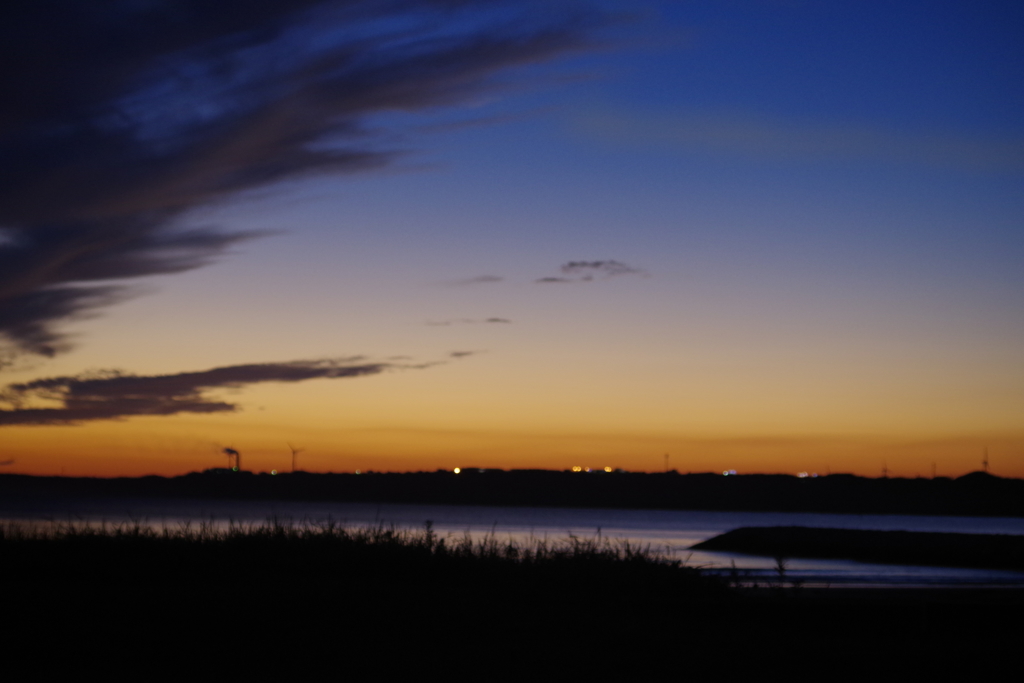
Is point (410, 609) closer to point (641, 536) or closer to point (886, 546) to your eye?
point (886, 546)

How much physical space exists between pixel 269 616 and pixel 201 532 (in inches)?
354

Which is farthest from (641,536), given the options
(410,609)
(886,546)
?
(410,609)

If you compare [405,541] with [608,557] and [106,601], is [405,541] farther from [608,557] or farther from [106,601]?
[106,601]

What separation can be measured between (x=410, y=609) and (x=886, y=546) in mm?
51467

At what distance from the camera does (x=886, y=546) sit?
191 ft

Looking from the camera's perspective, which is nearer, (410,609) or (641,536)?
(410,609)

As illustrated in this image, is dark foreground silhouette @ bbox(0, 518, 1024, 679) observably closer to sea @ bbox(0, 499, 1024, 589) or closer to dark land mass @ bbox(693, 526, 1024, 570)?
sea @ bbox(0, 499, 1024, 589)

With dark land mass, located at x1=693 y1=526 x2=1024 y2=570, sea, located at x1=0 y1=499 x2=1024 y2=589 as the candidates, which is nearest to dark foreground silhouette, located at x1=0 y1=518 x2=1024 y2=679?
sea, located at x1=0 y1=499 x2=1024 y2=589

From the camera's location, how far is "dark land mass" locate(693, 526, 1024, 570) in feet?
164

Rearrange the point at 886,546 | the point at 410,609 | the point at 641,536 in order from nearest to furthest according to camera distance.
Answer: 1. the point at 410,609
2. the point at 886,546
3. the point at 641,536

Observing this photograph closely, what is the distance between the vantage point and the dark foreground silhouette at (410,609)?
37.7 feet

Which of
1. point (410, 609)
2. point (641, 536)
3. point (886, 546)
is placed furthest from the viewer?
point (641, 536)

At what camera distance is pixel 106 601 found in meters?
14.2

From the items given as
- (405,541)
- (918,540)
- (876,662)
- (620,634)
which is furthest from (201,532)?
(918,540)
